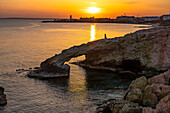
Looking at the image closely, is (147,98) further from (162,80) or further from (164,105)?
(162,80)

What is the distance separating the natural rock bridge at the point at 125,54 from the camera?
109 feet

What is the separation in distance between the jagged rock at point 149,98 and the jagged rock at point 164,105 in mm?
1310

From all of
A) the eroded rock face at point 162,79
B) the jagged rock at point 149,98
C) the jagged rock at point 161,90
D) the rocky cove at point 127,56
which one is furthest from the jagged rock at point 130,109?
the rocky cove at point 127,56

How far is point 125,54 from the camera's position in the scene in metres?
36.4

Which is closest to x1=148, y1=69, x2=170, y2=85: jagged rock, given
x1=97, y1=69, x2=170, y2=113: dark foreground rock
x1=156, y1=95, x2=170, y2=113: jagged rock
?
x1=97, y1=69, x2=170, y2=113: dark foreground rock

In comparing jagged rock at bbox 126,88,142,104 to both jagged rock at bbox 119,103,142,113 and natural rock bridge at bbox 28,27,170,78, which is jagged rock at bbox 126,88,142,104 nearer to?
jagged rock at bbox 119,103,142,113

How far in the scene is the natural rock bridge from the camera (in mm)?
33188

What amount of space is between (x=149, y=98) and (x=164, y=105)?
2444mm

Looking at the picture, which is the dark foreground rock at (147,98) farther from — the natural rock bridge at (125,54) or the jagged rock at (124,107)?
the natural rock bridge at (125,54)

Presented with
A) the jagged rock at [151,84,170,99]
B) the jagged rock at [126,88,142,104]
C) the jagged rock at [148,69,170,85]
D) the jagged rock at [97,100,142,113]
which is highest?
the jagged rock at [148,69,170,85]

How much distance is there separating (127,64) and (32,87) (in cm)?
1671

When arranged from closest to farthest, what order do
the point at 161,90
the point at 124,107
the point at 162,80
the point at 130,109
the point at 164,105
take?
the point at 164,105 < the point at 130,109 < the point at 124,107 < the point at 161,90 < the point at 162,80

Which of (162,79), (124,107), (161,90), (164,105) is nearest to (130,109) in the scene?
(124,107)

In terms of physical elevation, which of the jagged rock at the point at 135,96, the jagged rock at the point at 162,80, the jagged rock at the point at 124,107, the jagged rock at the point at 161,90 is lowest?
the jagged rock at the point at 124,107
